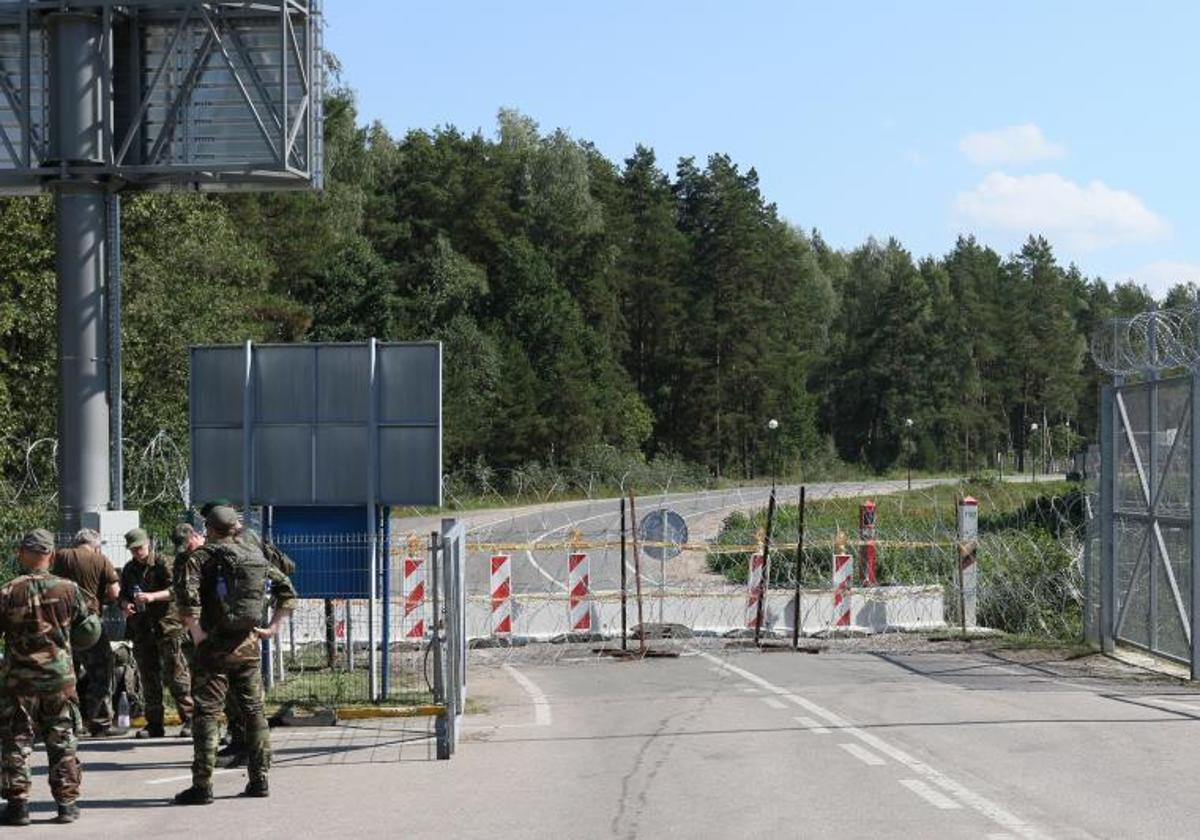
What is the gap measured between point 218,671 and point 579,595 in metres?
13.4

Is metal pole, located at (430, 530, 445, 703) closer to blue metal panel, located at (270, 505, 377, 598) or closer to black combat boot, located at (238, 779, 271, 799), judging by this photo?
blue metal panel, located at (270, 505, 377, 598)

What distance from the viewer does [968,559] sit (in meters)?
25.1

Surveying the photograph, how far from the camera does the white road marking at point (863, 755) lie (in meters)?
12.0

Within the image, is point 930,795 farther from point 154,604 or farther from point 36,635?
point 154,604

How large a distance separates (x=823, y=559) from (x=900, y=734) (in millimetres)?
19513

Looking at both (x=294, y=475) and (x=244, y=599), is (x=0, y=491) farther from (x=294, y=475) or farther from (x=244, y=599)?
(x=244, y=599)

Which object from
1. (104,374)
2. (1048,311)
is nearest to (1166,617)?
(104,374)

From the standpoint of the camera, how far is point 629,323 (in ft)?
340

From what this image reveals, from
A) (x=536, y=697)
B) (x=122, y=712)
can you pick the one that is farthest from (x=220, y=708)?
(x=536, y=697)

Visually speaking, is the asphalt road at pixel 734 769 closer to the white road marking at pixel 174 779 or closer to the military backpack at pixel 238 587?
the white road marking at pixel 174 779

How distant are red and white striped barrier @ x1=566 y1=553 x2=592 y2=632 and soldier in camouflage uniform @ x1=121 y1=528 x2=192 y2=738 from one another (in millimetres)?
10335

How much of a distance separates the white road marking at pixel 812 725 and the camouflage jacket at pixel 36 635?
6.39 meters

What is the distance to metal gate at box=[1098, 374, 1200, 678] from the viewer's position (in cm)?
1869

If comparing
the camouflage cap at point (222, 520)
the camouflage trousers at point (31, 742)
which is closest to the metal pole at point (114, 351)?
the camouflage cap at point (222, 520)
